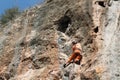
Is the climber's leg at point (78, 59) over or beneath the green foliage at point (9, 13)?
beneath

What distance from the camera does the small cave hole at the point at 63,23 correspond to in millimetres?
18328

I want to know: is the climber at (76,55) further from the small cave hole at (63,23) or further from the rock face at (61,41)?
the small cave hole at (63,23)

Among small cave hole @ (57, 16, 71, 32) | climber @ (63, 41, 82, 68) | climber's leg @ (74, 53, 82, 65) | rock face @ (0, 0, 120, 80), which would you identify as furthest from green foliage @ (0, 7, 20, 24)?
climber's leg @ (74, 53, 82, 65)

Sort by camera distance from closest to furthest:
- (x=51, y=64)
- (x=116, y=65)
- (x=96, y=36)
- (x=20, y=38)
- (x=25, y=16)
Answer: (x=116, y=65) < (x=96, y=36) < (x=51, y=64) < (x=20, y=38) < (x=25, y=16)

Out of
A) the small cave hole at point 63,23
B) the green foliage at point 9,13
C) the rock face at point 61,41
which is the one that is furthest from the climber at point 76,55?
the green foliage at point 9,13

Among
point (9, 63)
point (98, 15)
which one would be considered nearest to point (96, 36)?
point (98, 15)

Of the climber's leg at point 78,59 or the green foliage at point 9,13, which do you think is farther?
the green foliage at point 9,13

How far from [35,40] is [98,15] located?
10.3 ft

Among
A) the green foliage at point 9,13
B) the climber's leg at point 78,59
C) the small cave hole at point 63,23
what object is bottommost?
the climber's leg at point 78,59

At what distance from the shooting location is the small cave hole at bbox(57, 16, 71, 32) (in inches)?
722

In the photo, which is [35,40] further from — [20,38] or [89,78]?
[89,78]

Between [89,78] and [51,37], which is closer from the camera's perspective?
[89,78]

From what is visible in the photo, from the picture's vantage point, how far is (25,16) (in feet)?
69.1

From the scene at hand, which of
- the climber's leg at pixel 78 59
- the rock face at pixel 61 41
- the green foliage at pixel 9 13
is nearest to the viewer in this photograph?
the rock face at pixel 61 41
